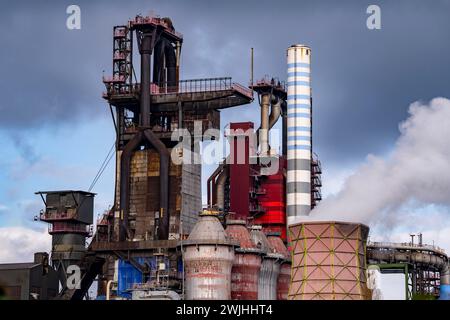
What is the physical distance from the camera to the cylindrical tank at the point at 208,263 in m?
104

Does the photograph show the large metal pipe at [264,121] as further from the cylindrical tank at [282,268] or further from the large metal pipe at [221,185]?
the cylindrical tank at [282,268]

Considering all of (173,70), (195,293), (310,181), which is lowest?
(195,293)

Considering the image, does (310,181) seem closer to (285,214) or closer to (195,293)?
(285,214)

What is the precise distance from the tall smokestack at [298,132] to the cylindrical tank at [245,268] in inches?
527

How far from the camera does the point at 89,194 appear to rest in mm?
124375

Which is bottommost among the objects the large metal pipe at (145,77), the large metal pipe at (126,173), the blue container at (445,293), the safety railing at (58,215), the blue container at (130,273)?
the blue container at (445,293)

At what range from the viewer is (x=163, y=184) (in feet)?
381

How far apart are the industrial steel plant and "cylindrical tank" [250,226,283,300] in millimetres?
212

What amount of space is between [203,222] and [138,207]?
1287 centimetres

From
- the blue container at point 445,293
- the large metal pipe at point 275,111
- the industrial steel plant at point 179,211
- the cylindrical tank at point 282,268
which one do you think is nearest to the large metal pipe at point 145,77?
the industrial steel plant at point 179,211

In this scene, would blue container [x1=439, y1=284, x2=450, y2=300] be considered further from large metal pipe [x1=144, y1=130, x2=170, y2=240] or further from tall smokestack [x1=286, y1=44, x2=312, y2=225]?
large metal pipe [x1=144, y1=130, x2=170, y2=240]

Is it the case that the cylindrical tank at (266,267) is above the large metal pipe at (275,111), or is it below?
below

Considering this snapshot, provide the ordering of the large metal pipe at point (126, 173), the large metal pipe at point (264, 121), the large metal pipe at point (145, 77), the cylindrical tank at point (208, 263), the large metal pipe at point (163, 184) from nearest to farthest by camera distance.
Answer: the cylindrical tank at point (208, 263)
the large metal pipe at point (163, 184)
the large metal pipe at point (145, 77)
the large metal pipe at point (126, 173)
the large metal pipe at point (264, 121)
